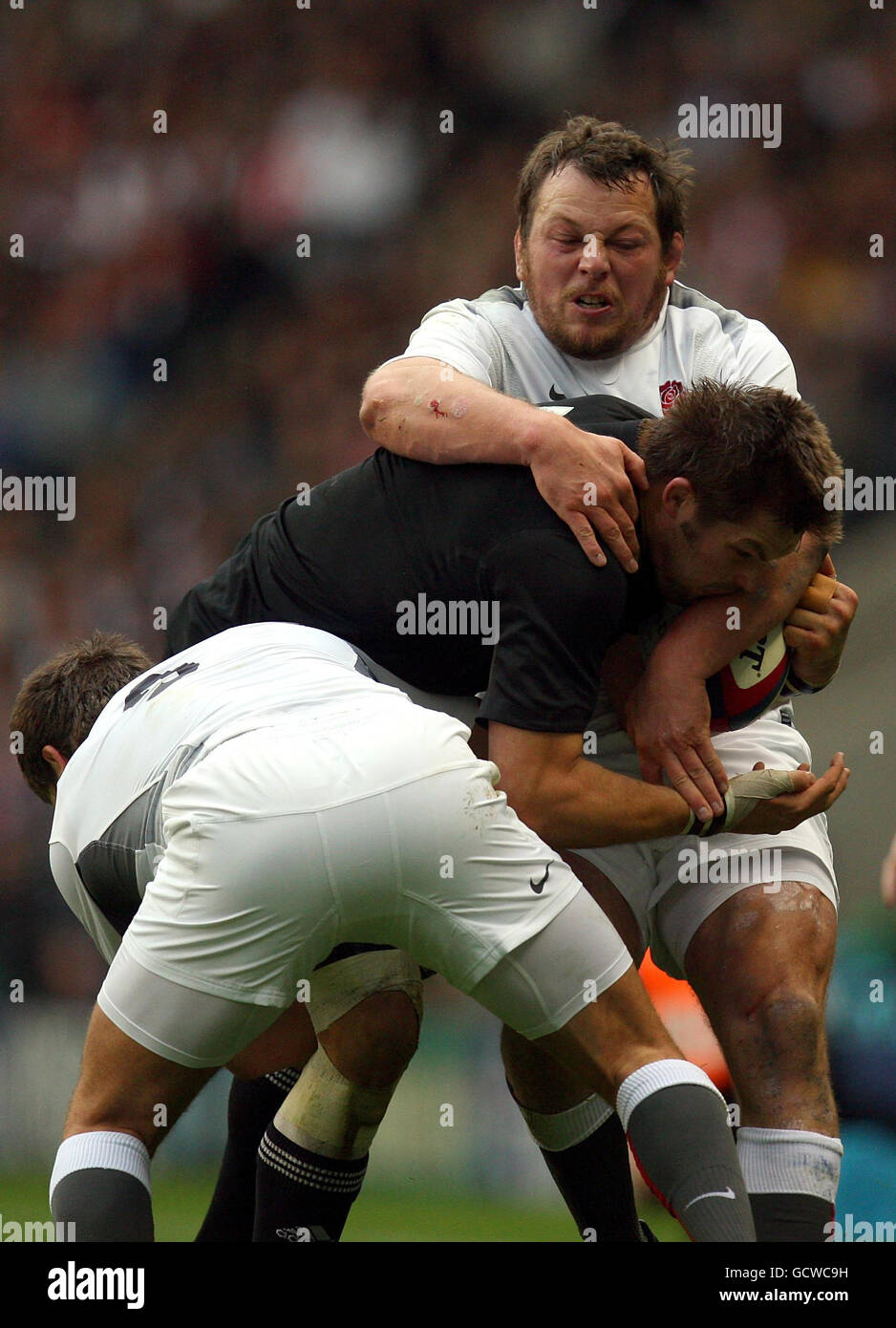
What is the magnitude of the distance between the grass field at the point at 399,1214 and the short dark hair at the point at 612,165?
2.70 metres

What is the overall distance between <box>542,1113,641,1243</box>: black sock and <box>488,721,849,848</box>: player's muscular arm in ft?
2.32

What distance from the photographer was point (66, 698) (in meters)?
3.14

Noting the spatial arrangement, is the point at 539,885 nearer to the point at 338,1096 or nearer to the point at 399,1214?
the point at 338,1096

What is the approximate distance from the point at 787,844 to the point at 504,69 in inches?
177

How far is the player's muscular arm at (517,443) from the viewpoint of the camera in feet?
8.25

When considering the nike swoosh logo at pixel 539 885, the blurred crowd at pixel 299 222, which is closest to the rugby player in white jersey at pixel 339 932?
the nike swoosh logo at pixel 539 885

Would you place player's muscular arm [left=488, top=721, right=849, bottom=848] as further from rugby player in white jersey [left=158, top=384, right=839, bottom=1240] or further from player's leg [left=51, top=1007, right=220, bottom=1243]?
player's leg [left=51, top=1007, right=220, bottom=1243]

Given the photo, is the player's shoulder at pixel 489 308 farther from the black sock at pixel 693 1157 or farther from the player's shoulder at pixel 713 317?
the black sock at pixel 693 1157

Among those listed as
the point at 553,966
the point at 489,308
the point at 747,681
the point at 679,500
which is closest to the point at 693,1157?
the point at 553,966

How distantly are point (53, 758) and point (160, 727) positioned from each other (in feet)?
2.16

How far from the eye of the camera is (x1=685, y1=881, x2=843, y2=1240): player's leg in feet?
8.91

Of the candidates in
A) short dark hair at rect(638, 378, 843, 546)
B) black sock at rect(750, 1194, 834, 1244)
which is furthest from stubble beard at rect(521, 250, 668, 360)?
black sock at rect(750, 1194, 834, 1244)

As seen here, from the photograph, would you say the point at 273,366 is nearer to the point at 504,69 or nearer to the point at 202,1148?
the point at 504,69

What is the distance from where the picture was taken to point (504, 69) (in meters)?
6.62
